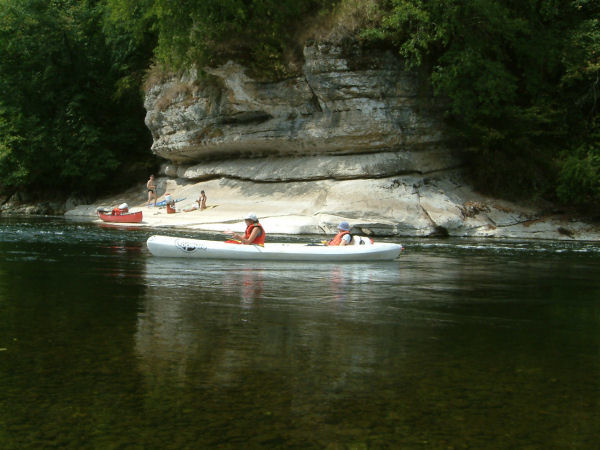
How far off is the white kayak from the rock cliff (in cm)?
736

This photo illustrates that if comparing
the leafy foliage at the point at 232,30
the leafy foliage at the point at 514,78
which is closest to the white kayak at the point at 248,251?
the leafy foliage at the point at 514,78

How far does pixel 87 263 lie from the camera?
509 inches

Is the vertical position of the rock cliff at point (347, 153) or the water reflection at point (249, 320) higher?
the rock cliff at point (347, 153)

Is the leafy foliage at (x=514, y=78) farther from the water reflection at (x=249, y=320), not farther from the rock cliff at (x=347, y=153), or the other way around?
the water reflection at (x=249, y=320)

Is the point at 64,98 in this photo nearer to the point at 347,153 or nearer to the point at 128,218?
the point at 128,218

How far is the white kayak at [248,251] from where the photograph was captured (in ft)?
45.3

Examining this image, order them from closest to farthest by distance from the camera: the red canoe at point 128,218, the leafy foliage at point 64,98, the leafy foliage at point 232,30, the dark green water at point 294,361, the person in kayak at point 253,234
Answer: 1. the dark green water at point 294,361
2. the person in kayak at point 253,234
3. the leafy foliage at point 232,30
4. the red canoe at point 128,218
5. the leafy foliage at point 64,98

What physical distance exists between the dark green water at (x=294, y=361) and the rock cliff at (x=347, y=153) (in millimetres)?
10193

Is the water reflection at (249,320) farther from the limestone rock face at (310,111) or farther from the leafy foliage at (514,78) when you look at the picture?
the limestone rock face at (310,111)

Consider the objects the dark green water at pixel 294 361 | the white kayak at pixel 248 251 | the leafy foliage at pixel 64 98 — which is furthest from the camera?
the leafy foliage at pixel 64 98

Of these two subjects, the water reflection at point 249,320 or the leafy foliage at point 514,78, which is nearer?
the water reflection at point 249,320

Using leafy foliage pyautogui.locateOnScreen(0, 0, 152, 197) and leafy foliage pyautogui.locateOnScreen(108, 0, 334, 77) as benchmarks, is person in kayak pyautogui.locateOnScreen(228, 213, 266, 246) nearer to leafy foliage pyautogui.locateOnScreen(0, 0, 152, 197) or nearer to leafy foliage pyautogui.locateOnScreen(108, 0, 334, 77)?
leafy foliage pyautogui.locateOnScreen(108, 0, 334, 77)

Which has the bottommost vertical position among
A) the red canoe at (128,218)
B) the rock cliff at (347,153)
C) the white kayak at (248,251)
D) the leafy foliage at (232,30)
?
the white kayak at (248,251)

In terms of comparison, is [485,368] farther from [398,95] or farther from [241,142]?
[241,142]
